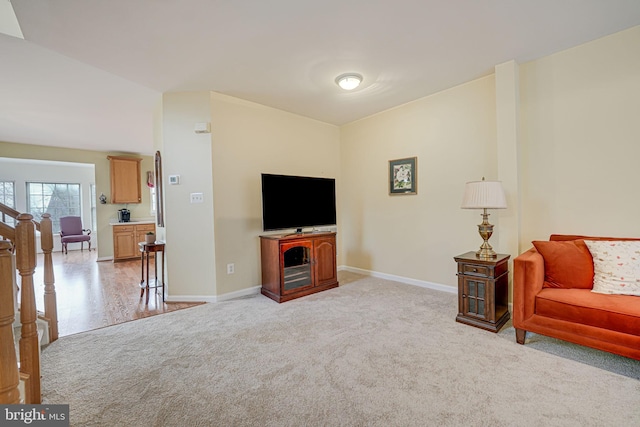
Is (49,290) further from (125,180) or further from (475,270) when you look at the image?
(125,180)

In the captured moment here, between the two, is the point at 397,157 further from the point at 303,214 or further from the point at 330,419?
the point at 330,419

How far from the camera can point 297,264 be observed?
3461 mm

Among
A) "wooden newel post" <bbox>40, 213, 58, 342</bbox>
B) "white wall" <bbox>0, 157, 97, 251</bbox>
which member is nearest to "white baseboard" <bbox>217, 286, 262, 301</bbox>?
"wooden newel post" <bbox>40, 213, 58, 342</bbox>

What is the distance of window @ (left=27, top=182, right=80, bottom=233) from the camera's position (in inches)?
278

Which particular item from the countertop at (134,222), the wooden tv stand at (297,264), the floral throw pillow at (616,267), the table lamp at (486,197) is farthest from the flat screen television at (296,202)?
the countertop at (134,222)

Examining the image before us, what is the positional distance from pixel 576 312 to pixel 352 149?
340 centimetres

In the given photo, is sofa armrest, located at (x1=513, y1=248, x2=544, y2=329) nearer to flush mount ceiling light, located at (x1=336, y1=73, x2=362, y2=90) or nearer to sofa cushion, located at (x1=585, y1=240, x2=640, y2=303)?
sofa cushion, located at (x1=585, y1=240, x2=640, y2=303)

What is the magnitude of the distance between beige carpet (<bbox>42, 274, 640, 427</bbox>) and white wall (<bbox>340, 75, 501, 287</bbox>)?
1046 mm

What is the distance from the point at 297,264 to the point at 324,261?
39 cm

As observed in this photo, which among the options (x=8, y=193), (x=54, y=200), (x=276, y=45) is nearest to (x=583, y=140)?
(x=276, y=45)

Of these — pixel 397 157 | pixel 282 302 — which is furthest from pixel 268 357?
pixel 397 157

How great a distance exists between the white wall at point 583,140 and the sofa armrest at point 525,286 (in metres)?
0.84

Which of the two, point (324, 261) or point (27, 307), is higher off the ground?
point (27, 307)

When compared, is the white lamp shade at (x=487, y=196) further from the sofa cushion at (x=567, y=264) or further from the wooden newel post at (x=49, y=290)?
the wooden newel post at (x=49, y=290)
